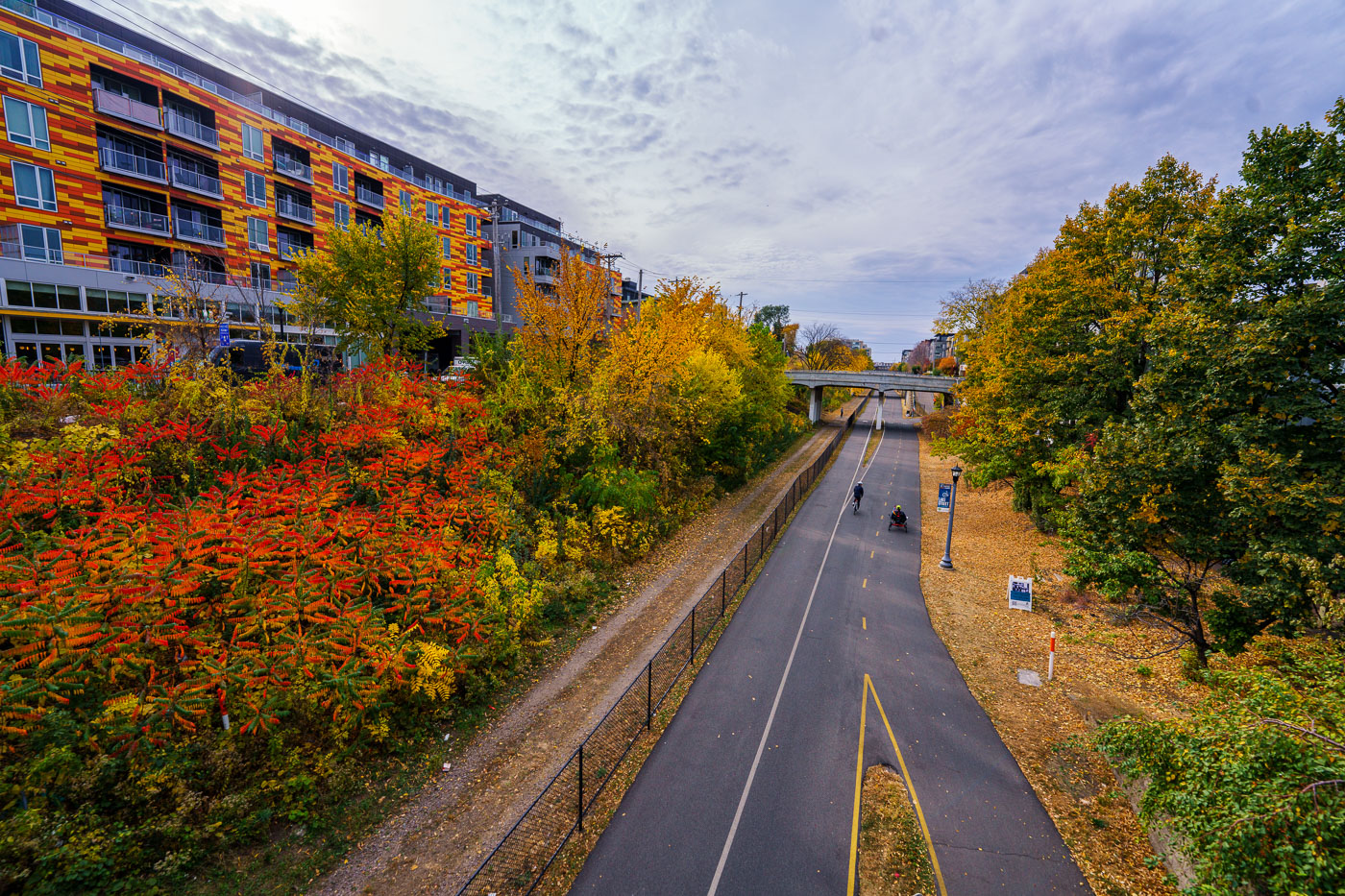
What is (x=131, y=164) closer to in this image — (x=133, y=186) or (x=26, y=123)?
(x=133, y=186)

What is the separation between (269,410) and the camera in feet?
46.6

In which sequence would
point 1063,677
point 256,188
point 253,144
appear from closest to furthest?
point 1063,677
point 253,144
point 256,188

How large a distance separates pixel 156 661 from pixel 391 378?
10502 millimetres

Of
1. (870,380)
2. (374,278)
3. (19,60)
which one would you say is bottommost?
(870,380)

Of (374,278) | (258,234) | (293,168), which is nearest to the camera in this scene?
(374,278)

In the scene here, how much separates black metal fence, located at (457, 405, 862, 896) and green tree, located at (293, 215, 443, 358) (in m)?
18.7

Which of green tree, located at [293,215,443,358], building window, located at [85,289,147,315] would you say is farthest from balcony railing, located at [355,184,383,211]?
green tree, located at [293,215,443,358]

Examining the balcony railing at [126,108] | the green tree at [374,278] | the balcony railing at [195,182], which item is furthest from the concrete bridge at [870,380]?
the balcony railing at [126,108]

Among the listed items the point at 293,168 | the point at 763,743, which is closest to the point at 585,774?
the point at 763,743

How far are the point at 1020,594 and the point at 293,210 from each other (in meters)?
47.0

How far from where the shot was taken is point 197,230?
30625 mm

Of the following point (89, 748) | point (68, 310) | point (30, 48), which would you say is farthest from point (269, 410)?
point (30, 48)

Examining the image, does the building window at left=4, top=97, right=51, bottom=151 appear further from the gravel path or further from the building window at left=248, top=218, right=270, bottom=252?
the gravel path

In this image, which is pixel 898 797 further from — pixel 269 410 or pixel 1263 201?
pixel 269 410
